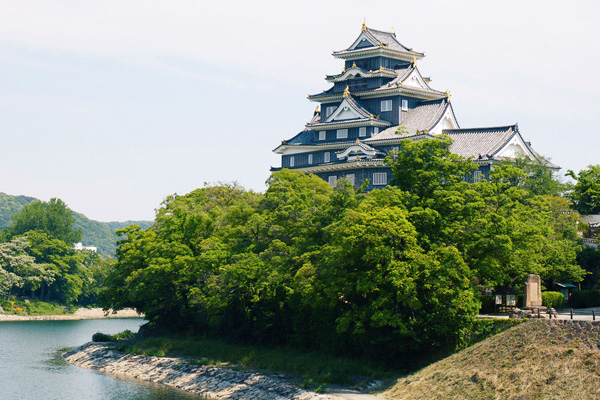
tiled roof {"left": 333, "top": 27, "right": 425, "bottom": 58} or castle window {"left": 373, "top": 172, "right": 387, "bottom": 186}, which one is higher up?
tiled roof {"left": 333, "top": 27, "right": 425, "bottom": 58}

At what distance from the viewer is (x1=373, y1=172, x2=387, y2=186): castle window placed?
221 feet

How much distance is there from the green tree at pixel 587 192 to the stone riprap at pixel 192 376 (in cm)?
3193

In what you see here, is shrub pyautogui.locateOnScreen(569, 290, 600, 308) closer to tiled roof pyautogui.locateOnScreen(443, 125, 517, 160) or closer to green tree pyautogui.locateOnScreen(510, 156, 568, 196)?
green tree pyautogui.locateOnScreen(510, 156, 568, 196)

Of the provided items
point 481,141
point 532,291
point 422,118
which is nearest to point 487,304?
point 532,291

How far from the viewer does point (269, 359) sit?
44.6 metres

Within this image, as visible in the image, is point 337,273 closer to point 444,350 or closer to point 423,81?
point 444,350

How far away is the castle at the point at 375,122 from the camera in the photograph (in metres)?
67.1

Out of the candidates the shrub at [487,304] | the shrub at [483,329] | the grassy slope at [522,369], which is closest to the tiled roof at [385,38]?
the shrub at [487,304]

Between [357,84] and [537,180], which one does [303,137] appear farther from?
[537,180]

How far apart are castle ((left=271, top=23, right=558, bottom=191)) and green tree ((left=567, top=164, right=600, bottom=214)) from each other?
474 cm

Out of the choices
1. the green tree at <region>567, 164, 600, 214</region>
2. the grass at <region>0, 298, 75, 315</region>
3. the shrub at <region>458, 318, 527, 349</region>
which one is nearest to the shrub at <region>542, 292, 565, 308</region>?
the shrub at <region>458, 318, 527, 349</region>

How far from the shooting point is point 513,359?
1282 inches

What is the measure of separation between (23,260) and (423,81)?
5583 centimetres

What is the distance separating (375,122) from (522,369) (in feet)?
133
